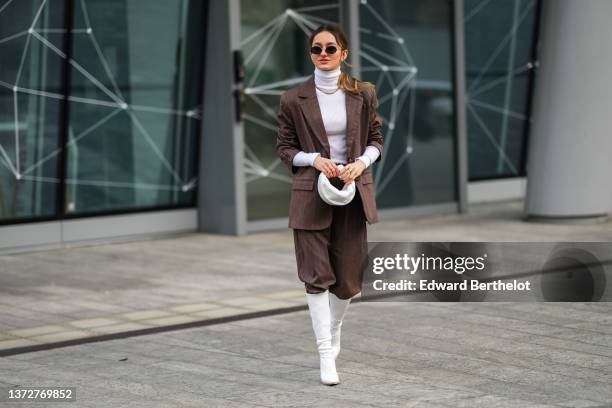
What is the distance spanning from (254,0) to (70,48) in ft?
7.50

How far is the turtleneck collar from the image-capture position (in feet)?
21.6

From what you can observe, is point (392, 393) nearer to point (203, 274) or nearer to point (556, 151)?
point (203, 274)

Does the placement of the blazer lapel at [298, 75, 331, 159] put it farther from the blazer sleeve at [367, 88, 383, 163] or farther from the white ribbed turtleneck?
the blazer sleeve at [367, 88, 383, 163]

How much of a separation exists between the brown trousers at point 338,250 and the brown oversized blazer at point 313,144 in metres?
0.07

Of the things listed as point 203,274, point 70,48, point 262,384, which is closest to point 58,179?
point 70,48

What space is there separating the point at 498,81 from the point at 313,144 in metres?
12.0

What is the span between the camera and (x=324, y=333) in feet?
21.6

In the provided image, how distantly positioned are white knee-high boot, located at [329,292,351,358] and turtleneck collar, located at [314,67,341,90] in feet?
3.76

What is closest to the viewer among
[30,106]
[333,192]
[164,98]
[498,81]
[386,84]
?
[333,192]

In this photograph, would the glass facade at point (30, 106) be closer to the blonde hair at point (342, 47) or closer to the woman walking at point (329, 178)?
the woman walking at point (329, 178)

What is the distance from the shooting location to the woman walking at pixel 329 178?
655cm

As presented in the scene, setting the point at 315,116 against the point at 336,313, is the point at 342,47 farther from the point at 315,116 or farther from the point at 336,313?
the point at 336,313

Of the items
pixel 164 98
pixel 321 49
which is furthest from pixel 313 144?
pixel 164 98

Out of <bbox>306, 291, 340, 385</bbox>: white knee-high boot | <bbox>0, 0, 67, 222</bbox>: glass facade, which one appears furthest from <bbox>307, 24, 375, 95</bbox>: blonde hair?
<bbox>0, 0, 67, 222</bbox>: glass facade
